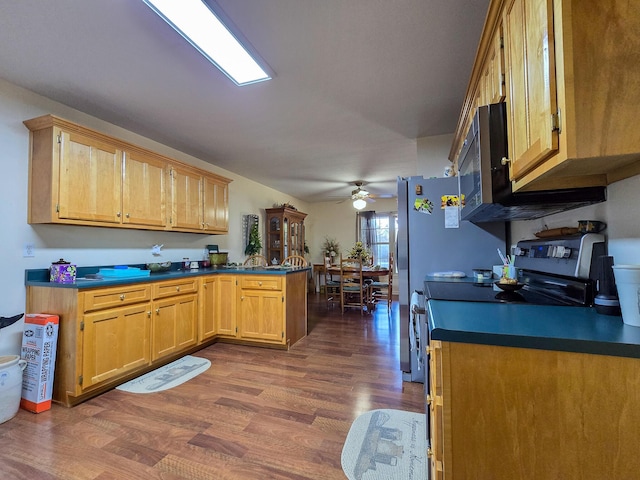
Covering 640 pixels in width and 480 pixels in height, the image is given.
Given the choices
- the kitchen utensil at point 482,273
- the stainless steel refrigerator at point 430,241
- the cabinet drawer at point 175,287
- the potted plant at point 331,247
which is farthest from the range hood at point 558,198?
the potted plant at point 331,247

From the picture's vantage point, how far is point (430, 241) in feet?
8.08

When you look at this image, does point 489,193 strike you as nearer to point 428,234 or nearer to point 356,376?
point 428,234

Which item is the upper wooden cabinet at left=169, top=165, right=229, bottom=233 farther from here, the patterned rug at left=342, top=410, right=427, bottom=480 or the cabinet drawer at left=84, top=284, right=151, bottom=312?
the patterned rug at left=342, top=410, right=427, bottom=480

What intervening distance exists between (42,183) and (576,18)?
3.17 meters

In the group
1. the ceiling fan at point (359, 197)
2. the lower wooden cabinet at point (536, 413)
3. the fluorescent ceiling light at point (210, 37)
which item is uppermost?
the fluorescent ceiling light at point (210, 37)

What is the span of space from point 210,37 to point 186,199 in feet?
6.76

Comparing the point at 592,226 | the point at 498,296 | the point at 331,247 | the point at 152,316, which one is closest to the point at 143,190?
the point at 152,316

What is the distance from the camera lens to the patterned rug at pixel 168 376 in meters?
2.33

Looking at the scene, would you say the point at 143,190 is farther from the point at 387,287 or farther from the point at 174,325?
the point at 387,287

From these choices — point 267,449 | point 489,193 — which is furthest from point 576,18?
point 267,449

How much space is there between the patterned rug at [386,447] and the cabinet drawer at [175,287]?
2.05 m

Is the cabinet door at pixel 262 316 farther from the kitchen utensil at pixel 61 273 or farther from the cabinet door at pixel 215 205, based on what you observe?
the kitchen utensil at pixel 61 273

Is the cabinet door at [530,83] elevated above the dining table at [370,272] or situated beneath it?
elevated above

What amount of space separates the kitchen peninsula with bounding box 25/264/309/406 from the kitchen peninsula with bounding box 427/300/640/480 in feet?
7.98
